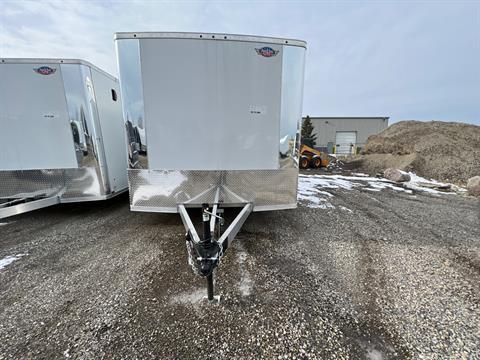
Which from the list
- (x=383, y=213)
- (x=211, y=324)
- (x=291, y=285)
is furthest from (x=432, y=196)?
(x=211, y=324)

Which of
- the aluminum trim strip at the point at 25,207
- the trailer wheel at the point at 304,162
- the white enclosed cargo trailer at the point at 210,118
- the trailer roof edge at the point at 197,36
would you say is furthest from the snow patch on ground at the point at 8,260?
the trailer wheel at the point at 304,162

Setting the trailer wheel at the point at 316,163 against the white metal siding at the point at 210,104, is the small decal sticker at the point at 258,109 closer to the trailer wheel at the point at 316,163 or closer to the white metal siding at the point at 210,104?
the white metal siding at the point at 210,104

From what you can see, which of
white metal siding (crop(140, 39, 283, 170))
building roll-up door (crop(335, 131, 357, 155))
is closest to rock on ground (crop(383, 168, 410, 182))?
white metal siding (crop(140, 39, 283, 170))

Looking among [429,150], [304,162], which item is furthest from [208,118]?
[429,150]

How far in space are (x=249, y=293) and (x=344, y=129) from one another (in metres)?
39.1

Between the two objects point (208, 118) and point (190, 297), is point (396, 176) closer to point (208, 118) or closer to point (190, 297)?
point (208, 118)

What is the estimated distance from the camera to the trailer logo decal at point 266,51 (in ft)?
8.38

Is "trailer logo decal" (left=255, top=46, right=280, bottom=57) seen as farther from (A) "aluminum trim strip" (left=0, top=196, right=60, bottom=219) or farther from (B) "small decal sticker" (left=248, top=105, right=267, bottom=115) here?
(A) "aluminum trim strip" (left=0, top=196, right=60, bottom=219)

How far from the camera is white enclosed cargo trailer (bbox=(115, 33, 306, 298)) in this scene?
2.48 m

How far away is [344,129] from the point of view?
35.7 metres

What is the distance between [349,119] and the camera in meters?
35.8

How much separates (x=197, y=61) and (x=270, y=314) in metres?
2.77

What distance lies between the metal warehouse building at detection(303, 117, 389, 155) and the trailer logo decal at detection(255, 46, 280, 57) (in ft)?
115

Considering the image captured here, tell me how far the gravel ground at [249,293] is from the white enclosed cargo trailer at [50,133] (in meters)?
0.75
